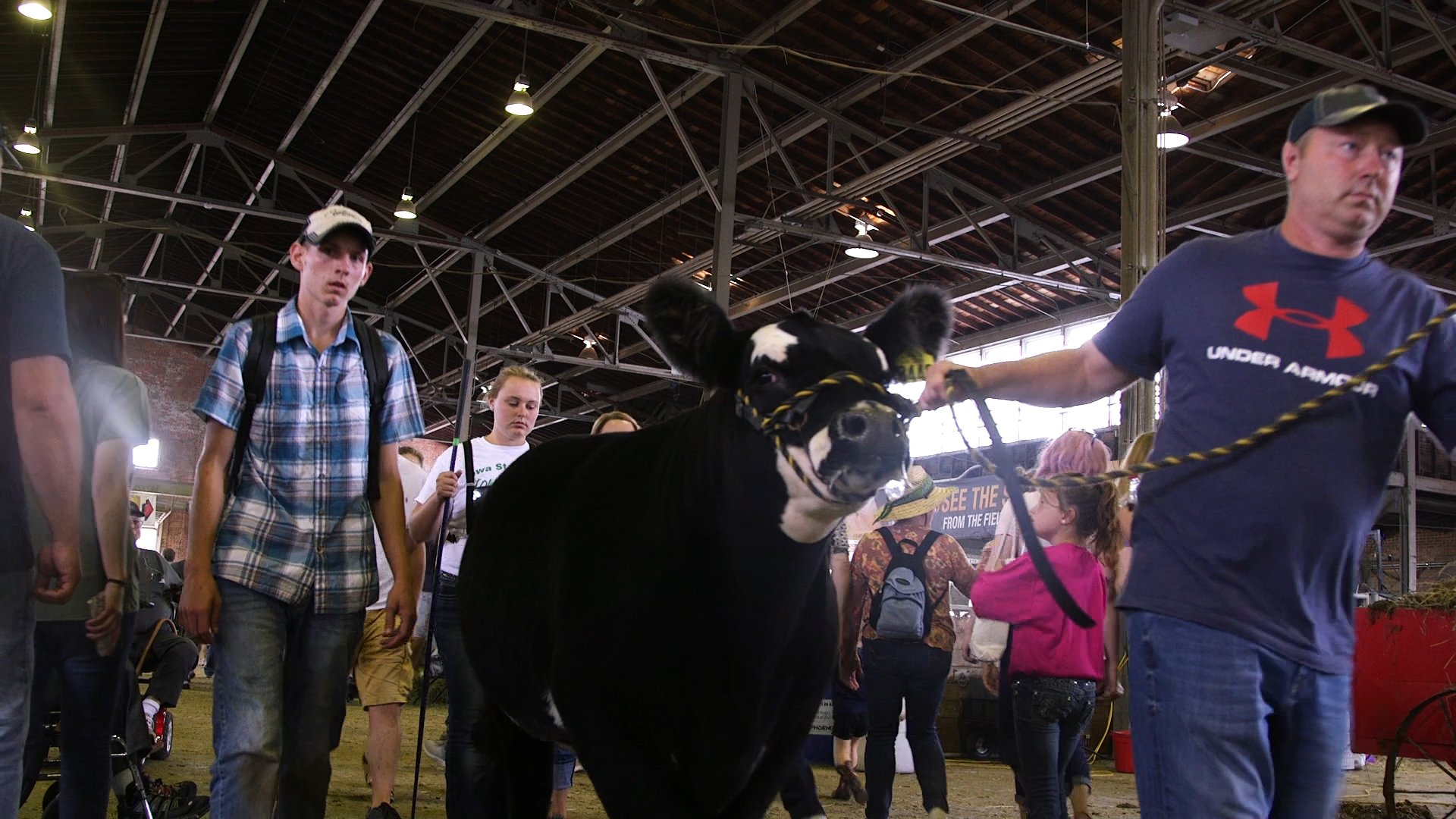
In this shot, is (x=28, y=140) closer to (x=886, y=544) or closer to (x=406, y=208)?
(x=406, y=208)

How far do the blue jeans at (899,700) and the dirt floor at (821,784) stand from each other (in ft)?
3.97

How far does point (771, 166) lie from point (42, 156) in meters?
11.2

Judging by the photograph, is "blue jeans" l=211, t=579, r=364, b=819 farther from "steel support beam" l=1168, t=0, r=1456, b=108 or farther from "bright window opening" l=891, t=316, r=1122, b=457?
"bright window opening" l=891, t=316, r=1122, b=457

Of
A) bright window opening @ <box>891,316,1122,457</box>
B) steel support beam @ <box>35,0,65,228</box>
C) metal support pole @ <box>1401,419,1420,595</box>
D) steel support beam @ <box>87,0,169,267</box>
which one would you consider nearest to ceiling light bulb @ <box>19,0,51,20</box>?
steel support beam @ <box>35,0,65,228</box>

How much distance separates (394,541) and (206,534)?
53 centimetres

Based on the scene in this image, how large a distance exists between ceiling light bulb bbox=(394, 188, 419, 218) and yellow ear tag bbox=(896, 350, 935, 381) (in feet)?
49.7

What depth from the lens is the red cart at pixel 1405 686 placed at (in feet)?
19.4

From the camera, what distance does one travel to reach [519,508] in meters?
3.84

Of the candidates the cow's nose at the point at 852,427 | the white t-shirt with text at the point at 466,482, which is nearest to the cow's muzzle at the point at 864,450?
the cow's nose at the point at 852,427

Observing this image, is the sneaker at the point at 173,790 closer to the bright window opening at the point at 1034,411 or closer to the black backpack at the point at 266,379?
the black backpack at the point at 266,379

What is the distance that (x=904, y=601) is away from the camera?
17.5 feet

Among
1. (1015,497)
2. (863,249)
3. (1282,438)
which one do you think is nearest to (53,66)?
(863,249)

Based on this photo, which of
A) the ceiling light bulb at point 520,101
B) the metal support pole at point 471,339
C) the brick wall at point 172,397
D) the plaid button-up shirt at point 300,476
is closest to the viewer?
the plaid button-up shirt at point 300,476

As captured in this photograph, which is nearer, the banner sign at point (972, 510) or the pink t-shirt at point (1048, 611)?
the pink t-shirt at point (1048, 611)
